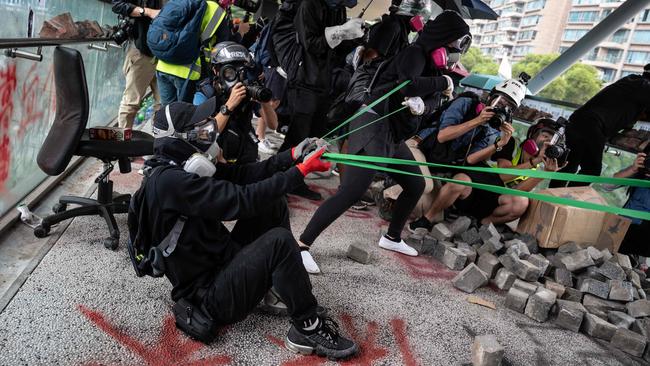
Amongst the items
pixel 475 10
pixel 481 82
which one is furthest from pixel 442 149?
pixel 481 82

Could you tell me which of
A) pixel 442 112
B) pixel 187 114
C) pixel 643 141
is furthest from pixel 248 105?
pixel 643 141

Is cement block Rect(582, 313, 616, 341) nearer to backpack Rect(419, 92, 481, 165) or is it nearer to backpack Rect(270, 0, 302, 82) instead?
backpack Rect(419, 92, 481, 165)

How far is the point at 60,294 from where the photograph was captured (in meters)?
2.44

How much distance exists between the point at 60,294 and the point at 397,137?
2.31 metres

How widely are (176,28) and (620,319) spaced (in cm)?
392

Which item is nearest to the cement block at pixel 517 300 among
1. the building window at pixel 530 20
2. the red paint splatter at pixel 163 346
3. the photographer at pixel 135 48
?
the red paint splatter at pixel 163 346

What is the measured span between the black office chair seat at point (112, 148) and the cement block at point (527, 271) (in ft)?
9.32

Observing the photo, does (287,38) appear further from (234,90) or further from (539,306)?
(539,306)

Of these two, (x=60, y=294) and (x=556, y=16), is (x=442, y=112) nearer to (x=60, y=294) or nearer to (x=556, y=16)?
(x=60, y=294)

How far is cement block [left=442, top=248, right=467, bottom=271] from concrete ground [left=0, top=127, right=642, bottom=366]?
0.09 m

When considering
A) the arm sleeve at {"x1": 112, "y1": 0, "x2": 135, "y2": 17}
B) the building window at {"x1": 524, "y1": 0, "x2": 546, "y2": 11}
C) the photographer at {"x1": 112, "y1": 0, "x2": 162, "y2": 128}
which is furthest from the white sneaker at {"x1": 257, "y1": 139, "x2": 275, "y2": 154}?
the building window at {"x1": 524, "y1": 0, "x2": 546, "y2": 11}

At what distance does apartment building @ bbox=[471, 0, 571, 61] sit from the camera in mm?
56188

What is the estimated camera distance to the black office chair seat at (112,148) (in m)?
3.05

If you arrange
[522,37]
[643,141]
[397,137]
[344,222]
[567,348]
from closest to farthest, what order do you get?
[567,348] < [397,137] < [344,222] < [643,141] < [522,37]
